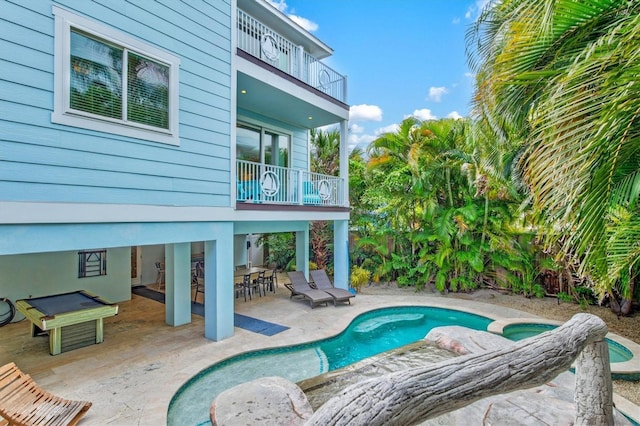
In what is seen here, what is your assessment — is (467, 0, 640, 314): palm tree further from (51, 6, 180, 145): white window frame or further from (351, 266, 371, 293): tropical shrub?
(351, 266, 371, 293): tropical shrub

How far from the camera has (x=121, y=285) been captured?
33.9 feet

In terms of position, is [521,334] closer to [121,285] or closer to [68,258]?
[121,285]

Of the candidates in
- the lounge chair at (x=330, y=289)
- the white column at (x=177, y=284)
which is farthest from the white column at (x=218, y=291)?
the lounge chair at (x=330, y=289)

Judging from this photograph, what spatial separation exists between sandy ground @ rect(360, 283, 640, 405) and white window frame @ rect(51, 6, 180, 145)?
884cm

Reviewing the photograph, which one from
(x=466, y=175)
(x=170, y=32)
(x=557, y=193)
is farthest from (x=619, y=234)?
(x=466, y=175)

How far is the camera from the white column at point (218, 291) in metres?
7.09

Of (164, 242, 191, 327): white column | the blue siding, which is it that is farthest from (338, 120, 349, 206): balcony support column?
(164, 242, 191, 327): white column

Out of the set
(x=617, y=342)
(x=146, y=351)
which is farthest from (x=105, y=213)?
(x=617, y=342)

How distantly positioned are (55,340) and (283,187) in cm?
605

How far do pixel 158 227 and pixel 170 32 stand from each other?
3762 millimetres

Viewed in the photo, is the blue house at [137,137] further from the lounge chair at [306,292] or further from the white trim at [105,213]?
the lounge chair at [306,292]

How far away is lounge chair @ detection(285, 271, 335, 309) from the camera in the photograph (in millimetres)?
9664

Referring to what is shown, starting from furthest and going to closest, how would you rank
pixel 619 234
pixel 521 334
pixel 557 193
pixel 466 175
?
1. pixel 466 175
2. pixel 521 334
3. pixel 619 234
4. pixel 557 193

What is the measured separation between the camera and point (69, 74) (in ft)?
15.9
